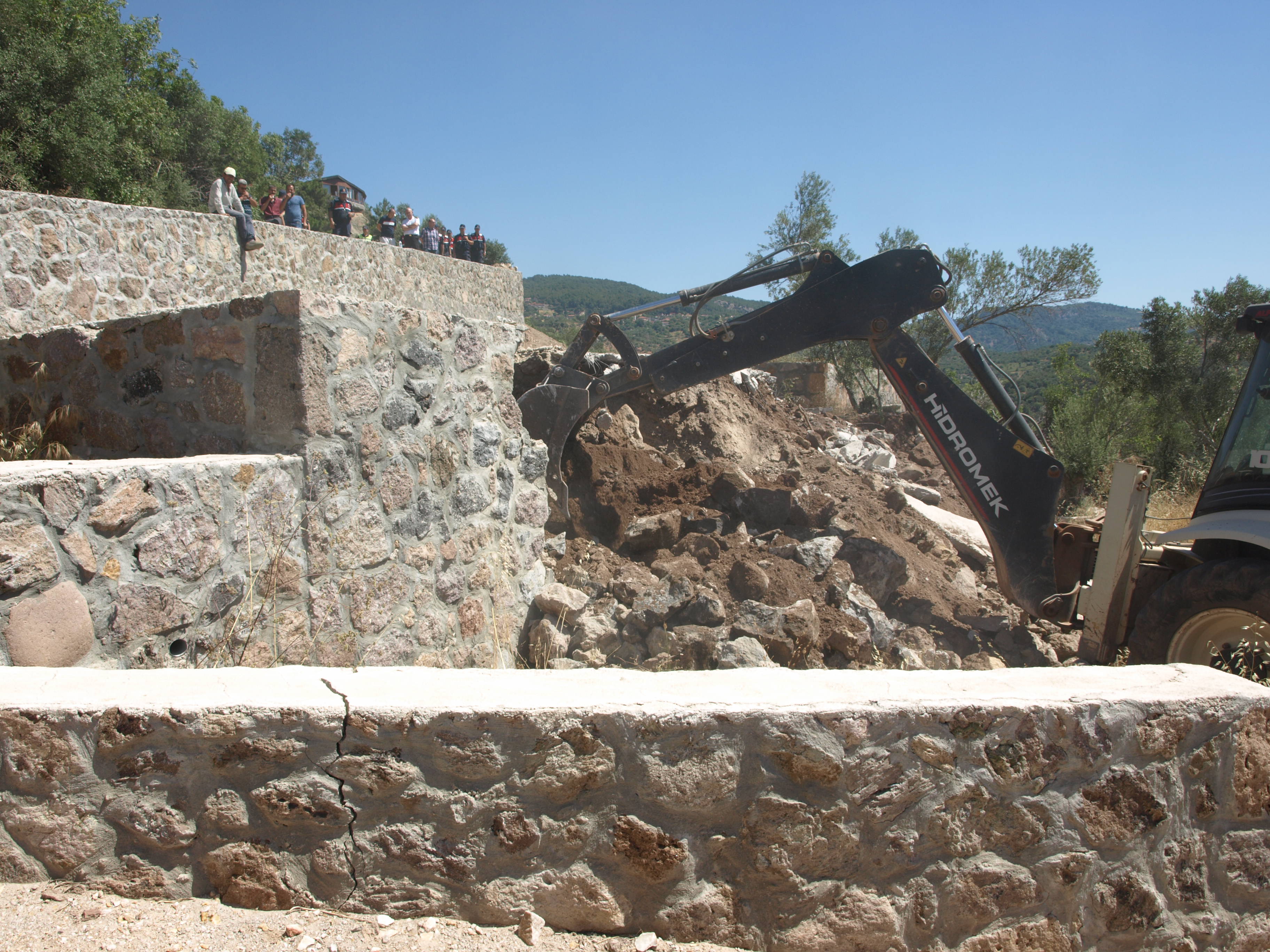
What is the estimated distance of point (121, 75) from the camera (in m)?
15.0

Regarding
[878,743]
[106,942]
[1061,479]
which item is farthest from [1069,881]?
[1061,479]

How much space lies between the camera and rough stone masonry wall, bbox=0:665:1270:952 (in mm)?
1618

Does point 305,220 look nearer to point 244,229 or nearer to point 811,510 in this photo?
point 244,229

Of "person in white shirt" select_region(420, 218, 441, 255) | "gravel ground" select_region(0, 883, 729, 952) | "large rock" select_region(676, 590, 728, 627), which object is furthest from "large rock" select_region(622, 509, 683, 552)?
"person in white shirt" select_region(420, 218, 441, 255)

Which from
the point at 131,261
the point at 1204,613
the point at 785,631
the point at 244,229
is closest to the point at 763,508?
the point at 785,631

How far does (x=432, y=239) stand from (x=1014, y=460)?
614 inches

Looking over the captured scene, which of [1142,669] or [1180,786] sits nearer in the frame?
[1180,786]

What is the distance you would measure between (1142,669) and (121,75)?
1896 cm

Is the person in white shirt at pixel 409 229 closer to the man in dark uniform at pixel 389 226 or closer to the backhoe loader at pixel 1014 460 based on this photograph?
the man in dark uniform at pixel 389 226

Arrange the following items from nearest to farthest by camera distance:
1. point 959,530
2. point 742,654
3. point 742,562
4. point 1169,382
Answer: point 742,654, point 742,562, point 959,530, point 1169,382

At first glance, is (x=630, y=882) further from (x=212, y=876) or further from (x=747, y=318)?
(x=747, y=318)

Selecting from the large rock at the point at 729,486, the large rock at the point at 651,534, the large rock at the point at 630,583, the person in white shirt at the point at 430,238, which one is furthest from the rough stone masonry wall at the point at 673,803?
the person in white shirt at the point at 430,238

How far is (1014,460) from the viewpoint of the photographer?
18.2 feet

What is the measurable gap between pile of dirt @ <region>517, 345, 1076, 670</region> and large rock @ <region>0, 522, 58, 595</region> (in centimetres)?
250
